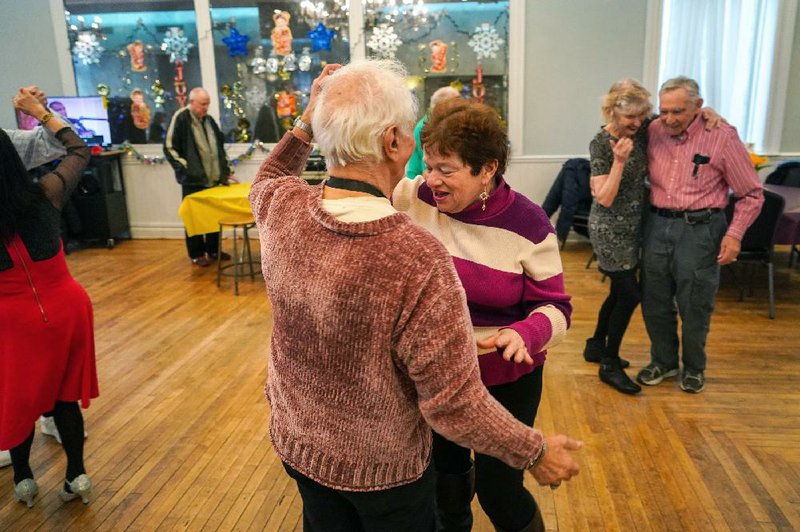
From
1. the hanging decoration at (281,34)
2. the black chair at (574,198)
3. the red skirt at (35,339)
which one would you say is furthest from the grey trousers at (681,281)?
the hanging decoration at (281,34)

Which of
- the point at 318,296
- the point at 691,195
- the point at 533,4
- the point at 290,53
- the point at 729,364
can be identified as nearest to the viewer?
the point at 318,296

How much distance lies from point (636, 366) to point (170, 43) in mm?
5782

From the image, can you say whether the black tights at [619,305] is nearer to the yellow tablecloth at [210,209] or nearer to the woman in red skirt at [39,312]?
the woman in red skirt at [39,312]

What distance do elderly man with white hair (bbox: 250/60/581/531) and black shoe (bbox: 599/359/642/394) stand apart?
2160 mm

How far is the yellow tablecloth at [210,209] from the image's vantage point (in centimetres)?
518

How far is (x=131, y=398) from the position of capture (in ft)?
10.9

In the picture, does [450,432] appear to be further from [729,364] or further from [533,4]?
[533,4]

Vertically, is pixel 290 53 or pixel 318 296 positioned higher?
pixel 290 53

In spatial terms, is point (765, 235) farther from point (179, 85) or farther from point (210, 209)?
point (179, 85)

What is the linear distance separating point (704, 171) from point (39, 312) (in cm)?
285

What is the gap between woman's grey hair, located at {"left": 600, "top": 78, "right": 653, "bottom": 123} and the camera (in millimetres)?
2883

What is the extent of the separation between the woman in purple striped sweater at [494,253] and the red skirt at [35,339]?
1405 millimetres

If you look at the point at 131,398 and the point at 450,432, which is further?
the point at 131,398

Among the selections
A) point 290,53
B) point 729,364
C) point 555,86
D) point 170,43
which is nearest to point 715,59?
point 555,86
